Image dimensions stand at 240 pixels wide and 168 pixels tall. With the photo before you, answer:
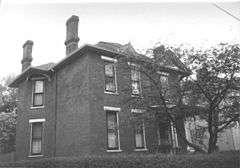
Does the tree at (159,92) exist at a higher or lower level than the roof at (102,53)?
lower

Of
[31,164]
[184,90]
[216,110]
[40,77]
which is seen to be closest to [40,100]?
[40,77]

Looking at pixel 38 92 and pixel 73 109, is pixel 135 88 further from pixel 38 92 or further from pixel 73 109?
pixel 38 92

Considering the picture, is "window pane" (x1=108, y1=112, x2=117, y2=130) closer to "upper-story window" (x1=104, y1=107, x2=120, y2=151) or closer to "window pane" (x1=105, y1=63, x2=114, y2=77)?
"upper-story window" (x1=104, y1=107, x2=120, y2=151)

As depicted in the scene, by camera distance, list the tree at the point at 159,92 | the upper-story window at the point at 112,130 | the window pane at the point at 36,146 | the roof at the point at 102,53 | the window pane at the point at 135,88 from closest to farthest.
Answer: the tree at the point at 159,92 < the roof at the point at 102,53 < the window pane at the point at 135,88 < the upper-story window at the point at 112,130 < the window pane at the point at 36,146

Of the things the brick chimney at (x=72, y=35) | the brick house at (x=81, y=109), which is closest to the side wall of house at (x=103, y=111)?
the brick house at (x=81, y=109)

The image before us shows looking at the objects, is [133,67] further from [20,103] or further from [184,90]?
[20,103]

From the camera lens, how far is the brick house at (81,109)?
13.1 metres

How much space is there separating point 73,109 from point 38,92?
359cm

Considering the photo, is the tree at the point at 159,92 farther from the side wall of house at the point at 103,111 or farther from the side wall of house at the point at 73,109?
the side wall of house at the point at 73,109

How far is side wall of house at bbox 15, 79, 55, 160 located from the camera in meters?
15.0

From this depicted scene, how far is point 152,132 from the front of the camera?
15156 millimetres

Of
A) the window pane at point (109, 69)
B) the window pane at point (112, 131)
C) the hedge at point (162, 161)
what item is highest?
the window pane at point (109, 69)

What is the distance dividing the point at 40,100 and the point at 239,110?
35.9ft

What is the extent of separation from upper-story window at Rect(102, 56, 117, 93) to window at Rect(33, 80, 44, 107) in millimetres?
4448
